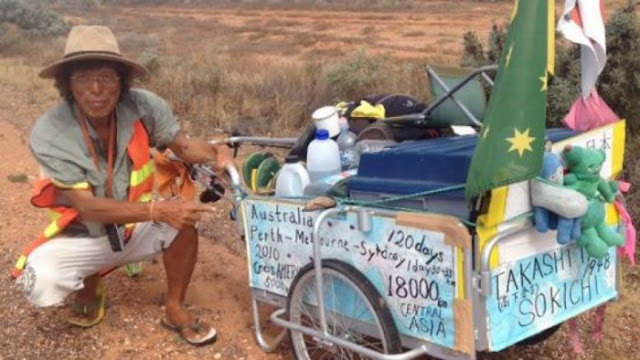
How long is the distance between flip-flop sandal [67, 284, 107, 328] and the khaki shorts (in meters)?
0.23

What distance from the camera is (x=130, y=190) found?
12.0 ft

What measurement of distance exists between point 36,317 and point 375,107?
88.4 inches

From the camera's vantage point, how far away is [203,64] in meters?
13.9

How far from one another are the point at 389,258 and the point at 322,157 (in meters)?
0.82

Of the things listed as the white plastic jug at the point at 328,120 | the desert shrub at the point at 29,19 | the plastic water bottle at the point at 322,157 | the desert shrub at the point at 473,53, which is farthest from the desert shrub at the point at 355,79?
the desert shrub at the point at 29,19

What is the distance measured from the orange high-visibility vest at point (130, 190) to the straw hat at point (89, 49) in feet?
1.32

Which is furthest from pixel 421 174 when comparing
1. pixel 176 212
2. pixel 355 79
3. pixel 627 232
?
pixel 355 79

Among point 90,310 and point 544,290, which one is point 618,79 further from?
point 90,310

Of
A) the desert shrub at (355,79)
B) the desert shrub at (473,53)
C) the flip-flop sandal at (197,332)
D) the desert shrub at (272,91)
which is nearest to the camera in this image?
the flip-flop sandal at (197,332)

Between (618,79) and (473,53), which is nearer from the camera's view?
(618,79)

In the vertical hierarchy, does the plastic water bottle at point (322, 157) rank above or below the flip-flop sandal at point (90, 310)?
above

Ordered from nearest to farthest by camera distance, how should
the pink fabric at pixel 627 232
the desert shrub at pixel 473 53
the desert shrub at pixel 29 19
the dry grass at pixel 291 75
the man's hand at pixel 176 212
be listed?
1. the pink fabric at pixel 627 232
2. the man's hand at pixel 176 212
3. the dry grass at pixel 291 75
4. the desert shrub at pixel 473 53
5. the desert shrub at pixel 29 19

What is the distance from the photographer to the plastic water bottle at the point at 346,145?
3.51 m

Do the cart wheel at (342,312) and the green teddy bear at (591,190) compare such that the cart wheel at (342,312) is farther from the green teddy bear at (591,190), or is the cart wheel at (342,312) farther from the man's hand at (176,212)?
the green teddy bear at (591,190)
